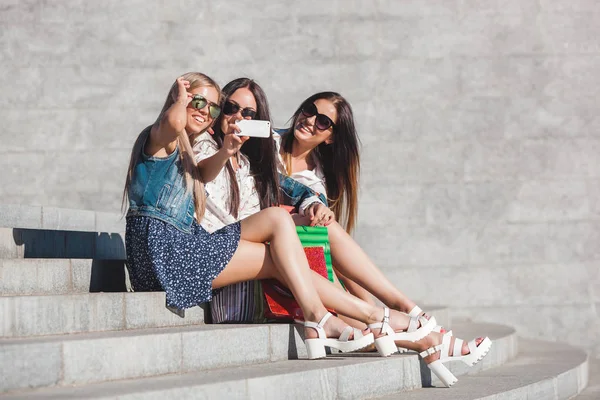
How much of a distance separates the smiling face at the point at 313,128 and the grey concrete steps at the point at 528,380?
4.74 ft

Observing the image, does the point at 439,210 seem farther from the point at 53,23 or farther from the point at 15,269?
the point at 15,269

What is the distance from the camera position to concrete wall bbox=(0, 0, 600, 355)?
7621 mm

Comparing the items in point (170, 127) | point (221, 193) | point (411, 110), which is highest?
point (411, 110)

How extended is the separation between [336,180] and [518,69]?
10.1 ft

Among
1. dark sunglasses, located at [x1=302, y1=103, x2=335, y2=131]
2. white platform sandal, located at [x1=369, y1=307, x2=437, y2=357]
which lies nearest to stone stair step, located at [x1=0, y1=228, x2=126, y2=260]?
dark sunglasses, located at [x1=302, y1=103, x2=335, y2=131]

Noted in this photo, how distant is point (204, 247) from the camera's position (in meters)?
4.19

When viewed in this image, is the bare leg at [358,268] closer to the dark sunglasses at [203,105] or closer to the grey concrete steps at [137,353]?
the grey concrete steps at [137,353]

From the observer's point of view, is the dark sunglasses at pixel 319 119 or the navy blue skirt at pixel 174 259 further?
the dark sunglasses at pixel 319 119

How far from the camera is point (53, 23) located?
7.74 m

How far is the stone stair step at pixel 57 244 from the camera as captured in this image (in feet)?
15.2

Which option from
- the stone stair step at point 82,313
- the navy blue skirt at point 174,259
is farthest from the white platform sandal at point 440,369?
the stone stair step at point 82,313

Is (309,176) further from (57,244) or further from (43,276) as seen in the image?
(43,276)

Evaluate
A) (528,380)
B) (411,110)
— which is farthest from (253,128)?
(411,110)

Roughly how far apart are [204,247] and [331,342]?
26.5 inches
